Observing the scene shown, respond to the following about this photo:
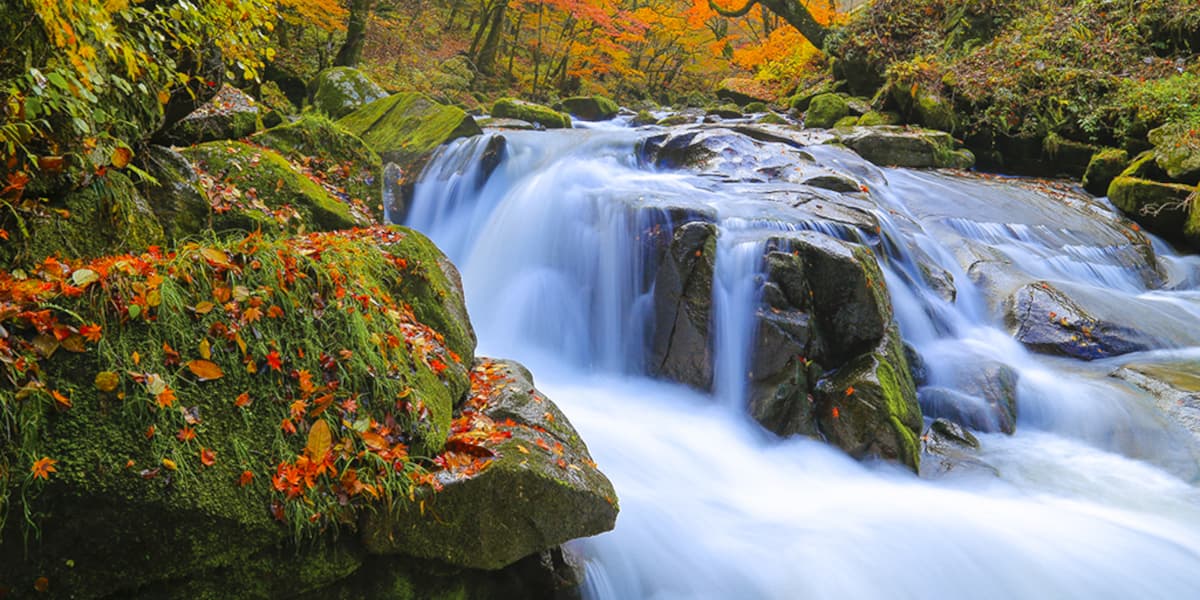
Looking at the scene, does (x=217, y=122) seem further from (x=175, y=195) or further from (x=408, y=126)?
(x=408, y=126)

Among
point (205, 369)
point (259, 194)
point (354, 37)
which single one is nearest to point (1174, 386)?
point (205, 369)

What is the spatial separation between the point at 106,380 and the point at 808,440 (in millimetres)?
4817

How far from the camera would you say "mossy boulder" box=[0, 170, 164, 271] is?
254 cm

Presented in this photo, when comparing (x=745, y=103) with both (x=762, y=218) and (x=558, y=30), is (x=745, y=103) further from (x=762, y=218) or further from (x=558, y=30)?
(x=762, y=218)

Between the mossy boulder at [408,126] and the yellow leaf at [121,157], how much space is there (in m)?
5.96

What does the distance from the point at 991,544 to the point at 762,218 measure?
152 inches

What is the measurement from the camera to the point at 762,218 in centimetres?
688

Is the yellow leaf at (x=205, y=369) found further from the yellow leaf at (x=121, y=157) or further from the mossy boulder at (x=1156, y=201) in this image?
the mossy boulder at (x=1156, y=201)

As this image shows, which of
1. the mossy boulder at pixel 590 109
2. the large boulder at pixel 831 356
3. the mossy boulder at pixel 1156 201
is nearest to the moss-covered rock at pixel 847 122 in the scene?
the mossy boulder at pixel 1156 201

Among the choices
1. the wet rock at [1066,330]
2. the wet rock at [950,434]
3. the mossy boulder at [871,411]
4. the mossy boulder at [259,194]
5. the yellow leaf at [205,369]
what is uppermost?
the mossy boulder at [259,194]

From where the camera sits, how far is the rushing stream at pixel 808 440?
3879 mm

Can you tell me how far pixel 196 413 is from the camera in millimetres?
2283

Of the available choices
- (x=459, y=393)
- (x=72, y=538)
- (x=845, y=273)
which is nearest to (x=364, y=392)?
(x=459, y=393)

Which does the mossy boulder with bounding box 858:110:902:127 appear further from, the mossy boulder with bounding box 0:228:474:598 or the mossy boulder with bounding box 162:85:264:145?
the mossy boulder with bounding box 0:228:474:598
